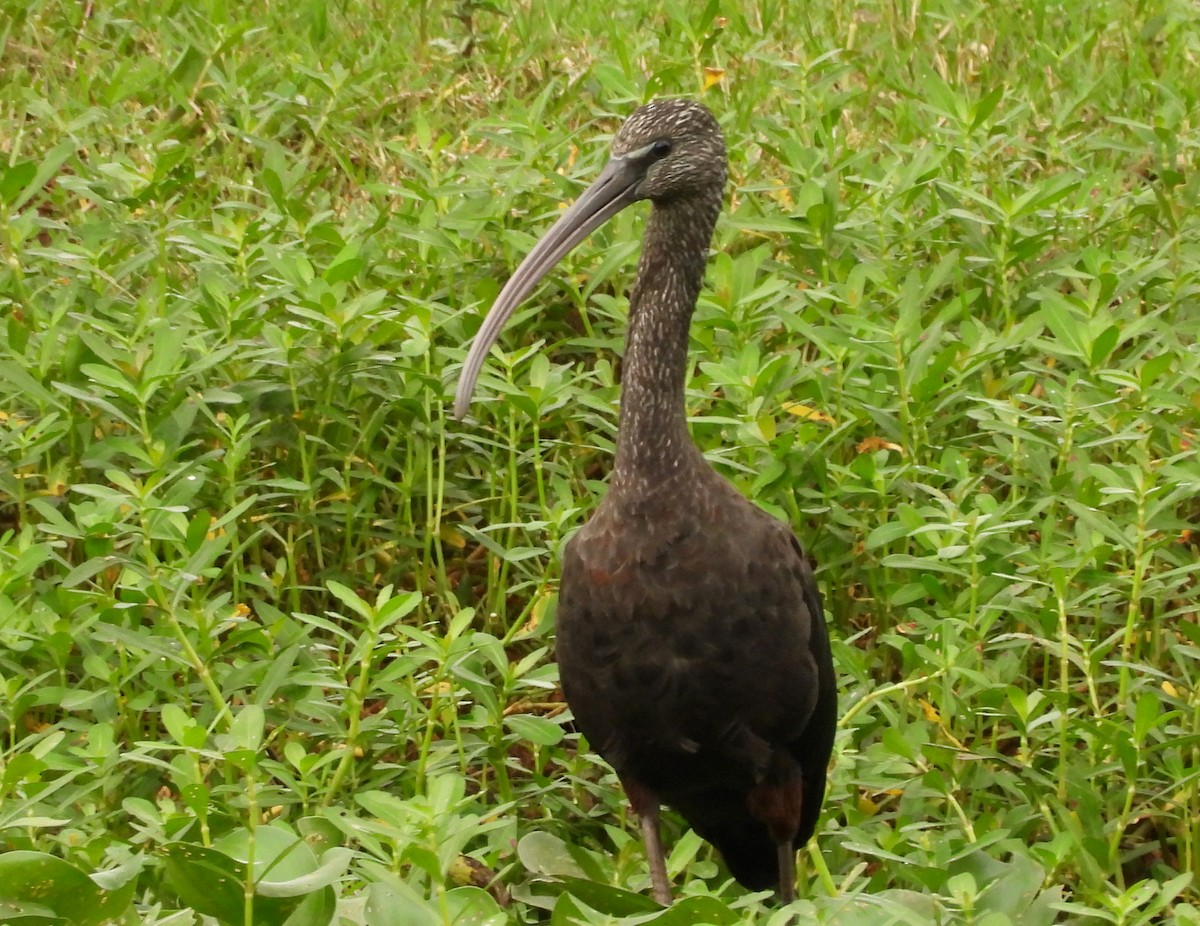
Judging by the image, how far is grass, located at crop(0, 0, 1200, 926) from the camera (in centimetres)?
352

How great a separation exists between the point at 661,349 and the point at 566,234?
35 cm

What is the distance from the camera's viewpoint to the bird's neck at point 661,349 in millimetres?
3596

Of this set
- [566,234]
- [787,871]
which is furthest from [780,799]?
[566,234]

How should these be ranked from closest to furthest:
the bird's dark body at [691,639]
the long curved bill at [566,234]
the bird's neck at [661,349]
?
1. the bird's dark body at [691,639]
2. the bird's neck at [661,349]
3. the long curved bill at [566,234]

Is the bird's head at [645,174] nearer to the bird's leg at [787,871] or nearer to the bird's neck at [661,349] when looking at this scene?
the bird's neck at [661,349]

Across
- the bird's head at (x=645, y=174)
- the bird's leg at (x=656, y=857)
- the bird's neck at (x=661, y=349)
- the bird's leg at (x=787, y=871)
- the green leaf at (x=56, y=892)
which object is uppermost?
the bird's head at (x=645, y=174)

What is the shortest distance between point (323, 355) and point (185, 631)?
3.26ft

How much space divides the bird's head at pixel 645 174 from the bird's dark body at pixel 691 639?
0.52 m

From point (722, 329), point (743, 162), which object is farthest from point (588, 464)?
point (743, 162)

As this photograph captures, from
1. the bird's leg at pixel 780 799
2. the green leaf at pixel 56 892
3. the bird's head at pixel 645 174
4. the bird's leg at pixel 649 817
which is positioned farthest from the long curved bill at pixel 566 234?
the green leaf at pixel 56 892

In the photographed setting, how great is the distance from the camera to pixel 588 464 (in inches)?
199

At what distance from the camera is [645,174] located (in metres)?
3.83

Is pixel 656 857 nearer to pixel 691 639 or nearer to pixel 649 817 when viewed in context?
pixel 649 817

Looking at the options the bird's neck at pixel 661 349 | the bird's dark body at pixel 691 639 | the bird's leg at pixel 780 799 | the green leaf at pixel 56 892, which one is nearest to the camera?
the green leaf at pixel 56 892
